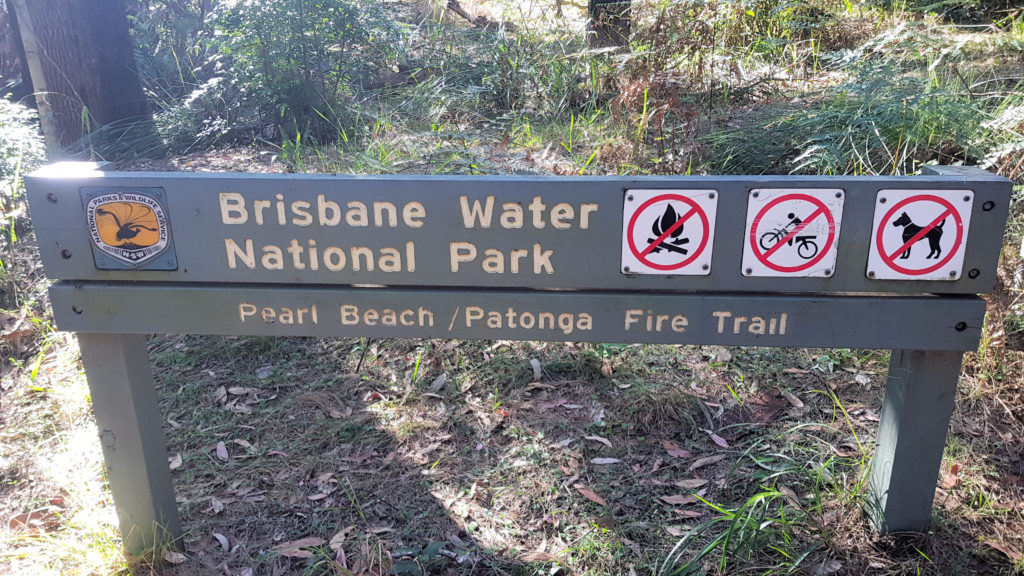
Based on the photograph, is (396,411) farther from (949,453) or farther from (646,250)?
(949,453)

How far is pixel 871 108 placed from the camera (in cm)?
443

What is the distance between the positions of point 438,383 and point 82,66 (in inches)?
206

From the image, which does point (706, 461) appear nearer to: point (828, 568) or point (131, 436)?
point (828, 568)

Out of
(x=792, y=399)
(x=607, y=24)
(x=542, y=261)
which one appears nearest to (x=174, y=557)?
(x=542, y=261)

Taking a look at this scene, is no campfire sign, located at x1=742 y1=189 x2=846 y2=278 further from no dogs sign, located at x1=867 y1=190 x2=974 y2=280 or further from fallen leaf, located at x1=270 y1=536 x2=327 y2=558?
fallen leaf, located at x1=270 y1=536 x2=327 y2=558

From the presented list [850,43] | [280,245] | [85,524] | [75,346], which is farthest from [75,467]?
[850,43]

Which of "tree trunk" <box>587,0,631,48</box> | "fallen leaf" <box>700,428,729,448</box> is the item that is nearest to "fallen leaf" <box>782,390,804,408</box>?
"fallen leaf" <box>700,428,729,448</box>

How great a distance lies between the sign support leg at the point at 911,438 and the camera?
2.20 metres

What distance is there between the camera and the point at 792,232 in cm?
204

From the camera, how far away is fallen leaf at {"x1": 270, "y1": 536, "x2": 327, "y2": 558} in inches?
103

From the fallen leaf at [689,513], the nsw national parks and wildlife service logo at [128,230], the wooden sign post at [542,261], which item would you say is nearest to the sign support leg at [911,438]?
the wooden sign post at [542,261]

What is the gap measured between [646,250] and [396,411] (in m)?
1.76

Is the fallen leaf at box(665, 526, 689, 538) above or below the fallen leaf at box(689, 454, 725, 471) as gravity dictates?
below

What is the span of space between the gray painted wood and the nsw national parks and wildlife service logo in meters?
0.02
